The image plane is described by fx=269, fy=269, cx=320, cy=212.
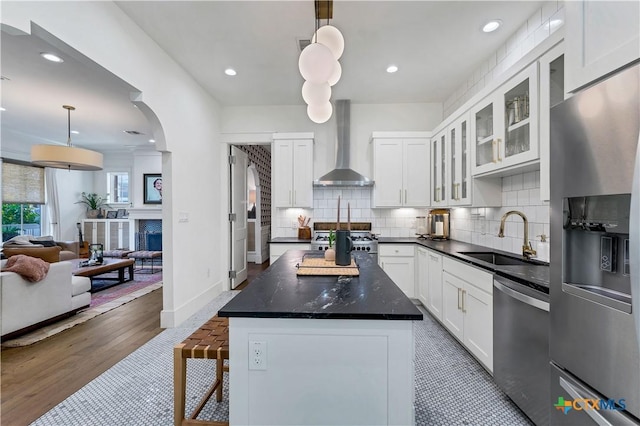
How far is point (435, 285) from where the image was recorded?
121 inches

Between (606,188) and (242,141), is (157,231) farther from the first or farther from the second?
(606,188)

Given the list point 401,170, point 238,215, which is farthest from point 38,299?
point 401,170

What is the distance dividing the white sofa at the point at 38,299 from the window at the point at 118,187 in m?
4.71

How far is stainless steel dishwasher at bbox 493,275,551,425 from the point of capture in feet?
4.75

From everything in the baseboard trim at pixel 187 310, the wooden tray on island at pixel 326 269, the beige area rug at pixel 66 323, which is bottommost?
the beige area rug at pixel 66 323

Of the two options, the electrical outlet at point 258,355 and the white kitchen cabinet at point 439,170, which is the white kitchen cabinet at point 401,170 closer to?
the white kitchen cabinet at point 439,170

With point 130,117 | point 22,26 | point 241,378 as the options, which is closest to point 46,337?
point 22,26

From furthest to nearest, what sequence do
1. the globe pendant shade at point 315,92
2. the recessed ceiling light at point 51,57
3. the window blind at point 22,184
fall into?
the window blind at point 22,184
the recessed ceiling light at point 51,57
the globe pendant shade at point 315,92

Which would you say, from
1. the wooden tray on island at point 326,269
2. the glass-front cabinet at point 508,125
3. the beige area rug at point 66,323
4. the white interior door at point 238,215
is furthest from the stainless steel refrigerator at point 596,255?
the beige area rug at point 66,323

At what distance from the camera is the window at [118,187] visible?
7461 millimetres

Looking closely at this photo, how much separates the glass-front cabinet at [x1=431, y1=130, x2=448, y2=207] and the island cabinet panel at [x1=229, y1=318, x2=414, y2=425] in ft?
9.01

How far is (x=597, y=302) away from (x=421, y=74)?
319cm

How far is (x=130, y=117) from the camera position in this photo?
4.91 metres

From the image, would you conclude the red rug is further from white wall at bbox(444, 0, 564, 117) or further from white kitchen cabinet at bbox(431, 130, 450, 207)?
white wall at bbox(444, 0, 564, 117)
